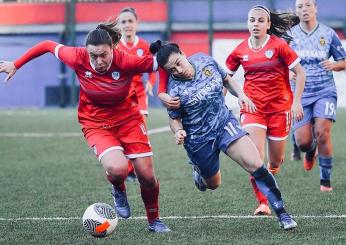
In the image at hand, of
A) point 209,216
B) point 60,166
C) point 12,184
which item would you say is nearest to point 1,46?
point 60,166

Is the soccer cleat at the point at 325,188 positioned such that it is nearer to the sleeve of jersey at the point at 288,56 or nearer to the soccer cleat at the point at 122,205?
the sleeve of jersey at the point at 288,56

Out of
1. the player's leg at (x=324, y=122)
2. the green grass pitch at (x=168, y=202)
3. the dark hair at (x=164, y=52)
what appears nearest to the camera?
the green grass pitch at (x=168, y=202)

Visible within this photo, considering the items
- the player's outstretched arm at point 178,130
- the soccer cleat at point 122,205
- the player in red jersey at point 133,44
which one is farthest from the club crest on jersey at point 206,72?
the player in red jersey at point 133,44

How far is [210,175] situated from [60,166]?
209 inches

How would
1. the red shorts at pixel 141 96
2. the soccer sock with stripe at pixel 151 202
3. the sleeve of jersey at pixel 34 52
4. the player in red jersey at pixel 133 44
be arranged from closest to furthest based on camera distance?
1. the soccer sock with stripe at pixel 151 202
2. the sleeve of jersey at pixel 34 52
3. the player in red jersey at pixel 133 44
4. the red shorts at pixel 141 96

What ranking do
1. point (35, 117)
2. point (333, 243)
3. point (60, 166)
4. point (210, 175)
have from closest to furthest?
point (333, 243), point (210, 175), point (60, 166), point (35, 117)

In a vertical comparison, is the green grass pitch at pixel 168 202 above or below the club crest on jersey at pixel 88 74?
below

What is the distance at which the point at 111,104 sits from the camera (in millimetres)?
7742

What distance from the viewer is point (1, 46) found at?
102 feet

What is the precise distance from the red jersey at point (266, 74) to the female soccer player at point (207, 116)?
1147mm

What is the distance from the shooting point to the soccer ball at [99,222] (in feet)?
23.2

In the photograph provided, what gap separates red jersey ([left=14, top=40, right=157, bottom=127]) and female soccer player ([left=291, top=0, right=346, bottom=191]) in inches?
118

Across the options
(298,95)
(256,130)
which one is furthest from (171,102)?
(256,130)

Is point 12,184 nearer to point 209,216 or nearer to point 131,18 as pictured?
point 131,18
